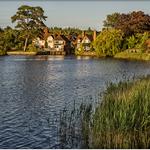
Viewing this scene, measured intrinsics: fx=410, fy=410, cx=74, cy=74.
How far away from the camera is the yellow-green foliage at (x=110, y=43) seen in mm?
91438

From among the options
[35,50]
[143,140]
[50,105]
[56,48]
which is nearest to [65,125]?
[143,140]

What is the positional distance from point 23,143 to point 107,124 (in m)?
3.37

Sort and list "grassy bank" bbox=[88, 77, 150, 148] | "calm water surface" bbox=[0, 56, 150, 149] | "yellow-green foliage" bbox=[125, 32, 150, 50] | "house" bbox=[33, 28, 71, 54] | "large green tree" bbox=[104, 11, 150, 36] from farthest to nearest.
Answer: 1. "house" bbox=[33, 28, 71, 54]
2. "large green tree" bbox=[104, 11, 150, 36]
3. "yellow-green foliage" bbox=[125, 32, 150, 50]
4. "calm water surface" bbox=[0, 56, 150, 149]
5. "grassy bank" bbox=[88, 77, 150, 148]

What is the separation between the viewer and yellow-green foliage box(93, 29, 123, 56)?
300ft

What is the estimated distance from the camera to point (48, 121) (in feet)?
58.7

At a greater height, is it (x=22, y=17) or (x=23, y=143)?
(x=22, y=17)

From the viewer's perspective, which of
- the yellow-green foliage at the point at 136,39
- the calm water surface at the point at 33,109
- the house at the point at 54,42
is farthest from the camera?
the house at the point at 54,42

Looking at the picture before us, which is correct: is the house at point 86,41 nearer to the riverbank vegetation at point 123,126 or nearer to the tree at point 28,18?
the tree at point 28,18

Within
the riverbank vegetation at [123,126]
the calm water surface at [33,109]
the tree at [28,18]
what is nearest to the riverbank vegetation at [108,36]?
the tree at [28,18]

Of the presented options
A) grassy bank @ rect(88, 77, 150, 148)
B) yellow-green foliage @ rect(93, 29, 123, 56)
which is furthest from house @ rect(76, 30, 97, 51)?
grassy bank @ rect(88, 77, 150, 148)

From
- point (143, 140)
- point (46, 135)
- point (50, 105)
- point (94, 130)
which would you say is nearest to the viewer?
point (143, 140)

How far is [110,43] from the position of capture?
91.4m

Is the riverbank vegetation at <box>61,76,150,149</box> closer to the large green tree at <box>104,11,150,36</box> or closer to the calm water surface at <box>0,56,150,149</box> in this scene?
the calm water surface at <box>0,56,150,149</box>

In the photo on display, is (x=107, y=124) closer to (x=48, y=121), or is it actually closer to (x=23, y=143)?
(x=23, y=143)
